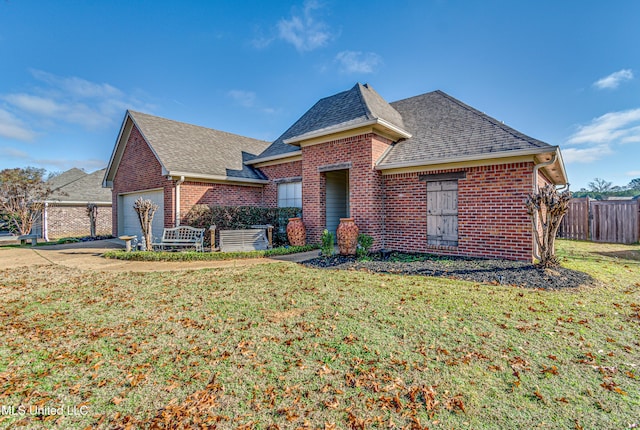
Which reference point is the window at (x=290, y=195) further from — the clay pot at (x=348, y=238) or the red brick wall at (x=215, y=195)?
the clay pot at (x=348, y=238)

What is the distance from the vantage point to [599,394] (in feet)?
8.07

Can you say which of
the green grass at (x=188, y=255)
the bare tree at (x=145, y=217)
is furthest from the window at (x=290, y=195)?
the bare tree at (x=145, y=217)

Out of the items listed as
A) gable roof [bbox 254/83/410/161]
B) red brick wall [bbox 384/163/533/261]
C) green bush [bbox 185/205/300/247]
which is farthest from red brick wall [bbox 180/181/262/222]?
red brick wall [bbox 384/163/533/261]

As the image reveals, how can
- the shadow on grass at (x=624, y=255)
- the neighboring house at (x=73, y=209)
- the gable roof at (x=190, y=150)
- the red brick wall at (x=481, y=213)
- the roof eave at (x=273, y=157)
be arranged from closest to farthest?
the red brick wall at (x=481, y=213)
the shadow on grass at (x=624, y=255)
the gable roof at (x=190, y=150)
the roof eave at (x=273, y=157)
the neighboring house at (x=73, y=209)

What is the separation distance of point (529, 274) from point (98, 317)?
8.23 meters

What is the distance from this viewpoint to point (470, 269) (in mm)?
6930

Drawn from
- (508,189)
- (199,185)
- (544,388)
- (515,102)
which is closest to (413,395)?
(544,388)

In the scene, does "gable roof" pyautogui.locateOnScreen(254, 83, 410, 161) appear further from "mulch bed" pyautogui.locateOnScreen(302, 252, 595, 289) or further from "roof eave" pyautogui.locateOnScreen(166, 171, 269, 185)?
"mulch bed" pyautogui.locateOnScreen(302, 252, 595, 289)

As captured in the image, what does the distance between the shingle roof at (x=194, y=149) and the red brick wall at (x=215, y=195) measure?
601mm

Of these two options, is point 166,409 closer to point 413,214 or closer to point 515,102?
point 413,214

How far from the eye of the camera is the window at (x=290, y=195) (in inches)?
489

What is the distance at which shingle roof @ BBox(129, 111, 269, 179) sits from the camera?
11570mm

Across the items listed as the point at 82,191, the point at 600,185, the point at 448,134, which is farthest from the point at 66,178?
the point at 600,185

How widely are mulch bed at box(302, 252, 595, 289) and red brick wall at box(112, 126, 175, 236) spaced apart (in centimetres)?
657
